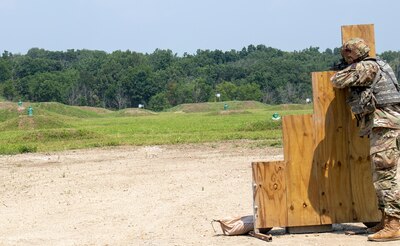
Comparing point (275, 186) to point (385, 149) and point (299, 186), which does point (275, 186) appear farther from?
point (385, 149)

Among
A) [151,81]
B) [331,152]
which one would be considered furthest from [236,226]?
[151,81]

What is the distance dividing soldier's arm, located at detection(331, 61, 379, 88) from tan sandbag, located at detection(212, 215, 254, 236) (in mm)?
1731

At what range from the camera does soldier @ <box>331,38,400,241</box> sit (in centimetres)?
792

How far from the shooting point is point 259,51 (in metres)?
192

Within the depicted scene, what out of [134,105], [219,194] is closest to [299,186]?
[219,194]

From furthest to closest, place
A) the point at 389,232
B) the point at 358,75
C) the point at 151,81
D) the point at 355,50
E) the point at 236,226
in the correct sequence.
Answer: the point at 151,81
the point at 236,226
the point at 355,50
the point at 358,75
the point at 389,232

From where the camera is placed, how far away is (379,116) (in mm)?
8031

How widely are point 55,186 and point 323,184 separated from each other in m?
6.46

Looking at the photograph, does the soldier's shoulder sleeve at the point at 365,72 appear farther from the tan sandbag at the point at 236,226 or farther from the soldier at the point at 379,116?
the tan sandbag at the point at 236,226

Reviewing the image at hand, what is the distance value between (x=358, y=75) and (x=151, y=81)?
414ft

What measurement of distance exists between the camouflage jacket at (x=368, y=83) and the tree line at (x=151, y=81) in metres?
107

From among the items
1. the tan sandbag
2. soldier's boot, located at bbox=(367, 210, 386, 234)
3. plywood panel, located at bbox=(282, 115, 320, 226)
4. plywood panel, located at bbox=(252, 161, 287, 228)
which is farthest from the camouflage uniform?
the tan sandbag

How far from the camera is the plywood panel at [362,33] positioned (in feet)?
27.8

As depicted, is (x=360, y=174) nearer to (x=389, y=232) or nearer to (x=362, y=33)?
(x=389, y=232)
